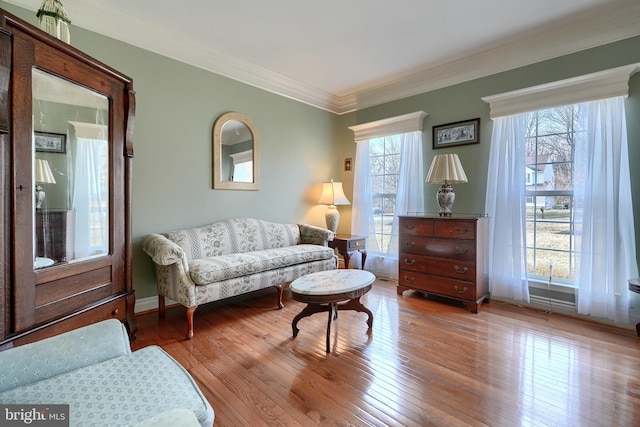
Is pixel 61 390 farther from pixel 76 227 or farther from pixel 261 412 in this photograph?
pixel 76 227

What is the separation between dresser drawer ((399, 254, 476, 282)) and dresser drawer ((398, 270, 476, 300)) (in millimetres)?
47

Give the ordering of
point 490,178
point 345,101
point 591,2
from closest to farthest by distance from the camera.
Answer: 1. point 591,2
2. point 490,178
3. point 345,101

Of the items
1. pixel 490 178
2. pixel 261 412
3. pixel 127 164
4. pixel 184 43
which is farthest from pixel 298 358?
pixel 184 43

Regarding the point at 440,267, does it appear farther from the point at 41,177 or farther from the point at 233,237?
the point at 41,177

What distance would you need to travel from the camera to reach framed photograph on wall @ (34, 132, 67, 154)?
5.19 ft

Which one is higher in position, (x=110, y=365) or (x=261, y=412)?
(x=110, y=365)

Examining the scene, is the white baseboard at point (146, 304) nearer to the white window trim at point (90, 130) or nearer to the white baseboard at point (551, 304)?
the white window trim at point (90, 130)

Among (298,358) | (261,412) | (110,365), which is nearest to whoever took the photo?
(110,365)

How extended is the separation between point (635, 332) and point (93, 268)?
4.00 metres

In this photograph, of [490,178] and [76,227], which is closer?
[76,227]

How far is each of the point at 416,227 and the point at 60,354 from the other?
2.92 meters

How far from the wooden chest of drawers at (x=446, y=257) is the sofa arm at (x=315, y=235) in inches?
34.2

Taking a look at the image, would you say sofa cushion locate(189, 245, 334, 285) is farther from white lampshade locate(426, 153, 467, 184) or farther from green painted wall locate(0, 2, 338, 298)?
white lampshade locate(426, 153, 467, 184)

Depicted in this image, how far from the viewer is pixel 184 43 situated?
292 centimetres
